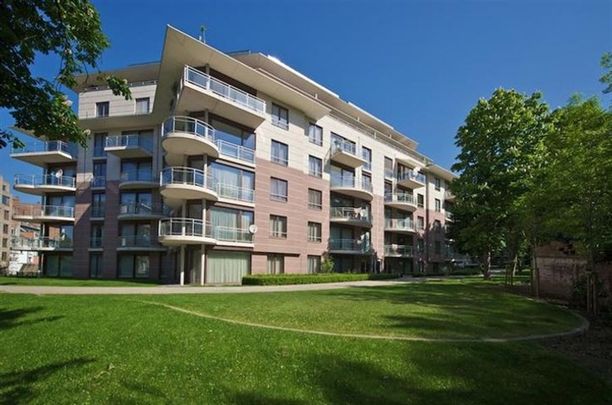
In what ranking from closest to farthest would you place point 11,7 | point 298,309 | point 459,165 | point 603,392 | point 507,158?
1. point 11,7
2. point 603,392
3. point 298,309
4. point 507,158
5. point 459,165

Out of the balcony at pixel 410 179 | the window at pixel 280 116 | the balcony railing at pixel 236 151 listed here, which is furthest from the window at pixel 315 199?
the balcony at pixel 410 179

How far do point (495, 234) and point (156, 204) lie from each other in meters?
26.5

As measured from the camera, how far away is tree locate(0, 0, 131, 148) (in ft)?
22.6

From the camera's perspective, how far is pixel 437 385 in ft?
Result: 23.5

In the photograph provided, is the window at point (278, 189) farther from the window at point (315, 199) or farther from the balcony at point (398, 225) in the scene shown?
the balcony at point (398, 225)

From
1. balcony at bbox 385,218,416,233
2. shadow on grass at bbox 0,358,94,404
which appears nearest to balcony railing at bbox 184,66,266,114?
shadow on grass at bbox 0,358,94,404

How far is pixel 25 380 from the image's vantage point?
7484mm

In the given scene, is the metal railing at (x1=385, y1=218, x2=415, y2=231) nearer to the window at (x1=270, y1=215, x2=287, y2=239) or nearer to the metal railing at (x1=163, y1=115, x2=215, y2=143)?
the window at (x1=270, y1=215, x2=287, y2=239)

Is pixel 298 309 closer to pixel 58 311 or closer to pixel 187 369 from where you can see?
pixel 187 369

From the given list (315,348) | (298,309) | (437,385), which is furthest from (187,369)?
(298,309)

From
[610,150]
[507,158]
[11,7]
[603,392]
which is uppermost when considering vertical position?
[507,158]

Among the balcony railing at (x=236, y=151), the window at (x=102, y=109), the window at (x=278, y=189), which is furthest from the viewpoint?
the window at (x=102, y=109)

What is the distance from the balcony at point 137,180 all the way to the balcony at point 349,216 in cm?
1559

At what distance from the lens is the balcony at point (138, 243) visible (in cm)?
3453
